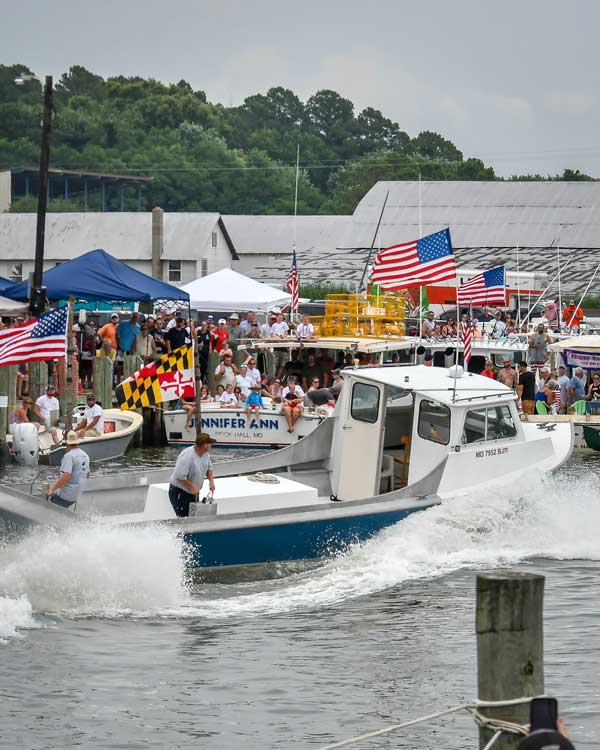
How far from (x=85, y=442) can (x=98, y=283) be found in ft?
15.5

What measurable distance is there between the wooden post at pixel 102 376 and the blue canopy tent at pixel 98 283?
1.43m

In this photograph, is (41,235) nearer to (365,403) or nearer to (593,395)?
(593,395)

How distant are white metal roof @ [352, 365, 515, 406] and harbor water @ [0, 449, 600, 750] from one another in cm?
128

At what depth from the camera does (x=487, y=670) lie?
8312 mm

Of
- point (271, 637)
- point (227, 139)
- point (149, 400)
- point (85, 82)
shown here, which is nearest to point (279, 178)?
point (227, 139)

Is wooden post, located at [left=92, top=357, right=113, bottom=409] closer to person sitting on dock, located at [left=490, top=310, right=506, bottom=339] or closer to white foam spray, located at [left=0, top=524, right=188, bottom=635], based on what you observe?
person sitting on dock, located at [left=490, top=310, right=506, bottom=339]

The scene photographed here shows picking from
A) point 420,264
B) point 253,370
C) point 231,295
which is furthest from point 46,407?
point 231,295

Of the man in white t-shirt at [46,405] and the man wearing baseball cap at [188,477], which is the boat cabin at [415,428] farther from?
the man in white t-shirt at [46,405]

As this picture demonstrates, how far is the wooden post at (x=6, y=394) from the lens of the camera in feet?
91.2

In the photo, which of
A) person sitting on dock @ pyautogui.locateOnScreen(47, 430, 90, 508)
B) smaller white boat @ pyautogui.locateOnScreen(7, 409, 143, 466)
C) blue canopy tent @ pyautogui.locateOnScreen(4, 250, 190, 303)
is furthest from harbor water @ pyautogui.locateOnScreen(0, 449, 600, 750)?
blue canopy tent @ pyautogui.locateOnScreen(4, 250, 190, 303)

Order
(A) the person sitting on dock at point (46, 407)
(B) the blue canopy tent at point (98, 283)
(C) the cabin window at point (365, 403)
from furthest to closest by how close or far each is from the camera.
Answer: (B) the blue canopy tent at point (98, 283) → (A) the person sitting on dock at point (46, 407) → (C) the cabin window at point (365, 403)

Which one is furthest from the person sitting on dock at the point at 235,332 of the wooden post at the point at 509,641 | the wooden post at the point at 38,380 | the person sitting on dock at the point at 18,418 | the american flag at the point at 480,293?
the wooden post at the point at 509,641

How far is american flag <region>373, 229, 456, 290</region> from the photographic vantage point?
2353 centimetres

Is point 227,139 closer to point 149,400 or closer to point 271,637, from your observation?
point 149,400
